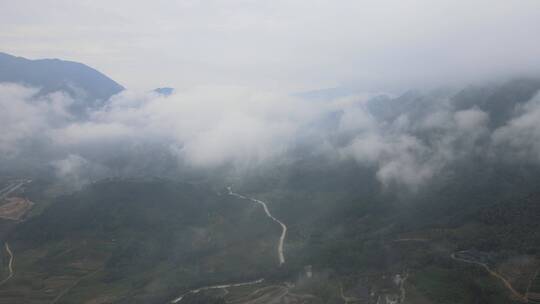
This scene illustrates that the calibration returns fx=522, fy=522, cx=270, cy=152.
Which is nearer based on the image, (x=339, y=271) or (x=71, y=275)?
(x=339, y=271)

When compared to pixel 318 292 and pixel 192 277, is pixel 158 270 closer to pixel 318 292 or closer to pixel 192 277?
pixel 192 277

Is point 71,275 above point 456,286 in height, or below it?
above

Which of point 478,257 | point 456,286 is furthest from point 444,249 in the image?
point 456,286

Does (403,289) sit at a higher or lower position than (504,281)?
higher

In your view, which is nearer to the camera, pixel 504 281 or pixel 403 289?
pixel 504 281

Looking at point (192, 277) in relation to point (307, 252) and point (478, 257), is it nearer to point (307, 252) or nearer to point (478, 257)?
point (307, 252)

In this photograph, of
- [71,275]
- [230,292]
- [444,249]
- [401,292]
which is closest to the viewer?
[401,292]

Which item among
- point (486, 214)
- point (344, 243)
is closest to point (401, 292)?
point (344, 243)

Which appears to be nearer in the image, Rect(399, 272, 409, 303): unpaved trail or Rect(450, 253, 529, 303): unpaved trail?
Rect(450, 253, 529, 303): unpaved trail

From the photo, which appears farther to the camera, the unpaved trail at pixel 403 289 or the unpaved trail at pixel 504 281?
the unpaved trail at pixel 403 289

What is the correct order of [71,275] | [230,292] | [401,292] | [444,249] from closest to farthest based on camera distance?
[401,292] → [230,292] → [444,249] → [71,275]
